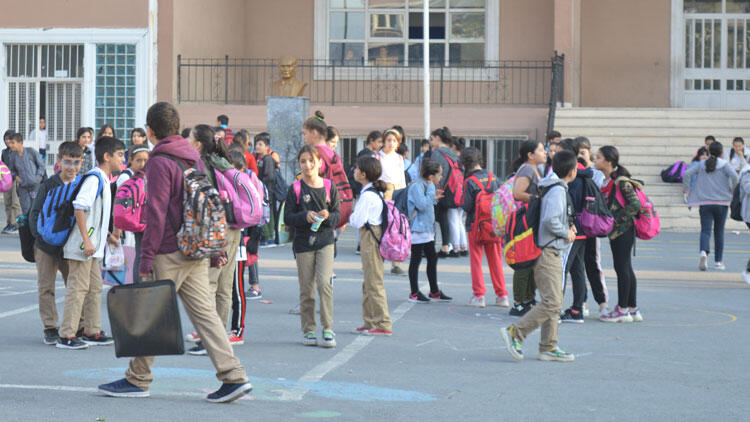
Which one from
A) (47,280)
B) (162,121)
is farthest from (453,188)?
(162,121)

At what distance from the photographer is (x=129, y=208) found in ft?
28.7

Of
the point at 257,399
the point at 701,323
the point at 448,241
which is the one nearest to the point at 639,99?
the point at 448,241

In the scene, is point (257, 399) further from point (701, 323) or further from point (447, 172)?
point (447, 172)

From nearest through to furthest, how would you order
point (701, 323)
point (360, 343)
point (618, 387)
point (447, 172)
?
point (618, 387), point (360, 343), point (701, 323), point (447, 172)

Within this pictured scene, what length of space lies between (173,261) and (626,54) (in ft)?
75.0

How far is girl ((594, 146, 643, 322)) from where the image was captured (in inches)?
394

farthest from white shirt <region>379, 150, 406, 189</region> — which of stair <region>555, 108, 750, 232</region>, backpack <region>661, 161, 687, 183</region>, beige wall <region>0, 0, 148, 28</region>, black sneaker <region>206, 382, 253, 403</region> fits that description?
beige wall <region>0, 0, 148, 28</region>

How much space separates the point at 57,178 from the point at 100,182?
36 centimetres

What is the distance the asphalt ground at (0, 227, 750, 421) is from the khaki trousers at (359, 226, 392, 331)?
23 centimetres

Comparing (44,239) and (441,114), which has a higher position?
(441,114)

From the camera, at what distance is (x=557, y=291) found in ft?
26.2

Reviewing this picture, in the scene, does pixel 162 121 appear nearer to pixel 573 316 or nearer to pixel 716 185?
pixel 573 316

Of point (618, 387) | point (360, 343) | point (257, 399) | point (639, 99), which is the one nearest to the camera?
point (257, 399)

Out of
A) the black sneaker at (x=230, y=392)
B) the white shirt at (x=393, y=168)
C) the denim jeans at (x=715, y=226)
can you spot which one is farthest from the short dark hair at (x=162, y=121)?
the denim jeans at (x=715, y=226)
